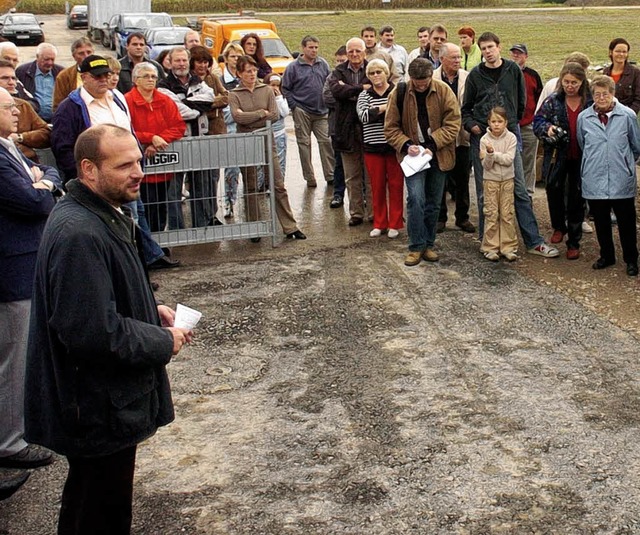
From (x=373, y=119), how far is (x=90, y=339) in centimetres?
668

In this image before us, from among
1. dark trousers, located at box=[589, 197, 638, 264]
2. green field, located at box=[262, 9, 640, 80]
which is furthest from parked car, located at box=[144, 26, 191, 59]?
dark trousers, located at box=[589, 197, 638, 264]

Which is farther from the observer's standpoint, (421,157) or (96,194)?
(421,157)

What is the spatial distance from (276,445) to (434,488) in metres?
1.05

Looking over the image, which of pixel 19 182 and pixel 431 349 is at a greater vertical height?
pixel 19 182

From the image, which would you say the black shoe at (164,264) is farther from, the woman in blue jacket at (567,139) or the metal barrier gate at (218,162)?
the woman in blue jacket at (567,139)

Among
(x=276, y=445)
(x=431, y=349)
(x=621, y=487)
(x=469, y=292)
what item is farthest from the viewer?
(x=469, y=292)

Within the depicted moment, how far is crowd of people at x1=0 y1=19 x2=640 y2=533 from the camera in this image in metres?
3.74

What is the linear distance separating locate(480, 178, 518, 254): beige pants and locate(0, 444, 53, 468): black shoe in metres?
5.31

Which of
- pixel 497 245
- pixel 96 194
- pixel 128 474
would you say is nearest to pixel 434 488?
pixel 128 474

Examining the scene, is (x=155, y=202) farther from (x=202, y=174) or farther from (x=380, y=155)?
(x=380, y=155)

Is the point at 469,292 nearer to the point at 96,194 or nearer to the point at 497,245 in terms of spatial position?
→ the point at 497,245

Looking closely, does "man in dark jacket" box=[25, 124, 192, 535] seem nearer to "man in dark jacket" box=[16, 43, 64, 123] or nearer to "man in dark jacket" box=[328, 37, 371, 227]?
"man in dark jacket" box=[328, 37, 371, 227]

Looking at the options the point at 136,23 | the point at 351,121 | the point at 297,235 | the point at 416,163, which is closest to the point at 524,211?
the point at 416,163

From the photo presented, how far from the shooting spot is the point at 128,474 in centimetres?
392
